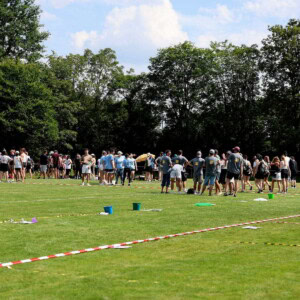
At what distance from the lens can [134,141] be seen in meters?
75.0

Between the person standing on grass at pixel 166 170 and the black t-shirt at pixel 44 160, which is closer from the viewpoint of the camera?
the person standing on grass at pixel 166 170

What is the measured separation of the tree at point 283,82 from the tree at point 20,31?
78.1 ft

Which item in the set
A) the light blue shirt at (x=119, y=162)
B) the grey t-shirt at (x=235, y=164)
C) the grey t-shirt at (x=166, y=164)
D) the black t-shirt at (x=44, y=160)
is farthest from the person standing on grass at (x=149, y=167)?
the grey t-shirt at (x=235, y=164)

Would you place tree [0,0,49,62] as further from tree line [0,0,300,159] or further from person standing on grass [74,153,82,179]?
person standing on grass [74,153,82,179]

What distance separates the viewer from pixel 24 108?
56.4 meters

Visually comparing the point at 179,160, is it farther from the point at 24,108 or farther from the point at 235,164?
the point at 24,108

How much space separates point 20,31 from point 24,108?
815 cm

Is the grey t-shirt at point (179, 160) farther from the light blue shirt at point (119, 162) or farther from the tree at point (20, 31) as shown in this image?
the tree at point (20, 31)

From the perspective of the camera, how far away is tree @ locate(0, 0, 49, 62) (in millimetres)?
56938

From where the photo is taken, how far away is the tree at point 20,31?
5694 cm

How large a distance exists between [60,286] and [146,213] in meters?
8.51

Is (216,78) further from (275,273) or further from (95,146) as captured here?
(275,273)

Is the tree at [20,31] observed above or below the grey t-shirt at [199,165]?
above

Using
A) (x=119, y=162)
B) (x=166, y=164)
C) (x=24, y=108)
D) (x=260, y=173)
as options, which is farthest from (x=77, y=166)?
(x=260, y=173)
